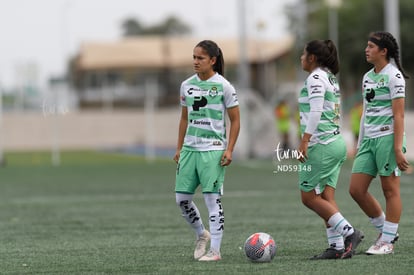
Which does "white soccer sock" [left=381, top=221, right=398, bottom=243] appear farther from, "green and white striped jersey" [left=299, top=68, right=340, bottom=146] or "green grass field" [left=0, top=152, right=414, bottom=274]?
"green and white striped jersey" [left=299, top=68, right=340, bottom=146]

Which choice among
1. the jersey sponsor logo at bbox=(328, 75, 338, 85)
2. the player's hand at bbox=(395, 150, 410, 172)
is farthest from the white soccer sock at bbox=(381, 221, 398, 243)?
the jersey sponsor logo at bbox=(328, 75, 338, 85)

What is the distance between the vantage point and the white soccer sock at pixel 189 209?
9.85 meters

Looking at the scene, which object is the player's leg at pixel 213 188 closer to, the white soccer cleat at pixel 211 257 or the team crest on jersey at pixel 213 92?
the white soccer cleat at pixel 211 257

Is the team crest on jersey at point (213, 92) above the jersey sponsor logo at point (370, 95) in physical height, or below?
above

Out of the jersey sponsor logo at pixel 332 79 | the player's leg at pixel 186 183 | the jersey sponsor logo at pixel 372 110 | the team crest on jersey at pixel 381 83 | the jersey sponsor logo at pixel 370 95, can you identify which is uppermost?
the jersey sponsor logo at pixel 332 79

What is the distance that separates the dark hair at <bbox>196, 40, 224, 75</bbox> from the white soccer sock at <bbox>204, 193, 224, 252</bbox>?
1.13 metres

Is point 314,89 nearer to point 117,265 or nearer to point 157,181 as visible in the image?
point 117,265

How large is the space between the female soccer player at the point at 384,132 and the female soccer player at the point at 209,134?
1184 mm

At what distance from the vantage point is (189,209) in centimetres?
995

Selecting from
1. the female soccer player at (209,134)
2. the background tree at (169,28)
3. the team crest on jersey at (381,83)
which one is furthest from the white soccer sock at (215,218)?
the background tree at (169,28)

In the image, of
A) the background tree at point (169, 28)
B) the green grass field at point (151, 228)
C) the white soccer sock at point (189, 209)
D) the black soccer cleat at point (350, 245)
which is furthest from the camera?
the background tree at point (169, 28)

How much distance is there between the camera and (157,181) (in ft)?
76.7

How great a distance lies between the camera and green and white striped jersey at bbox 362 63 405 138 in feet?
31.5

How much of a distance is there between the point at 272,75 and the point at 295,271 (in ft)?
242
